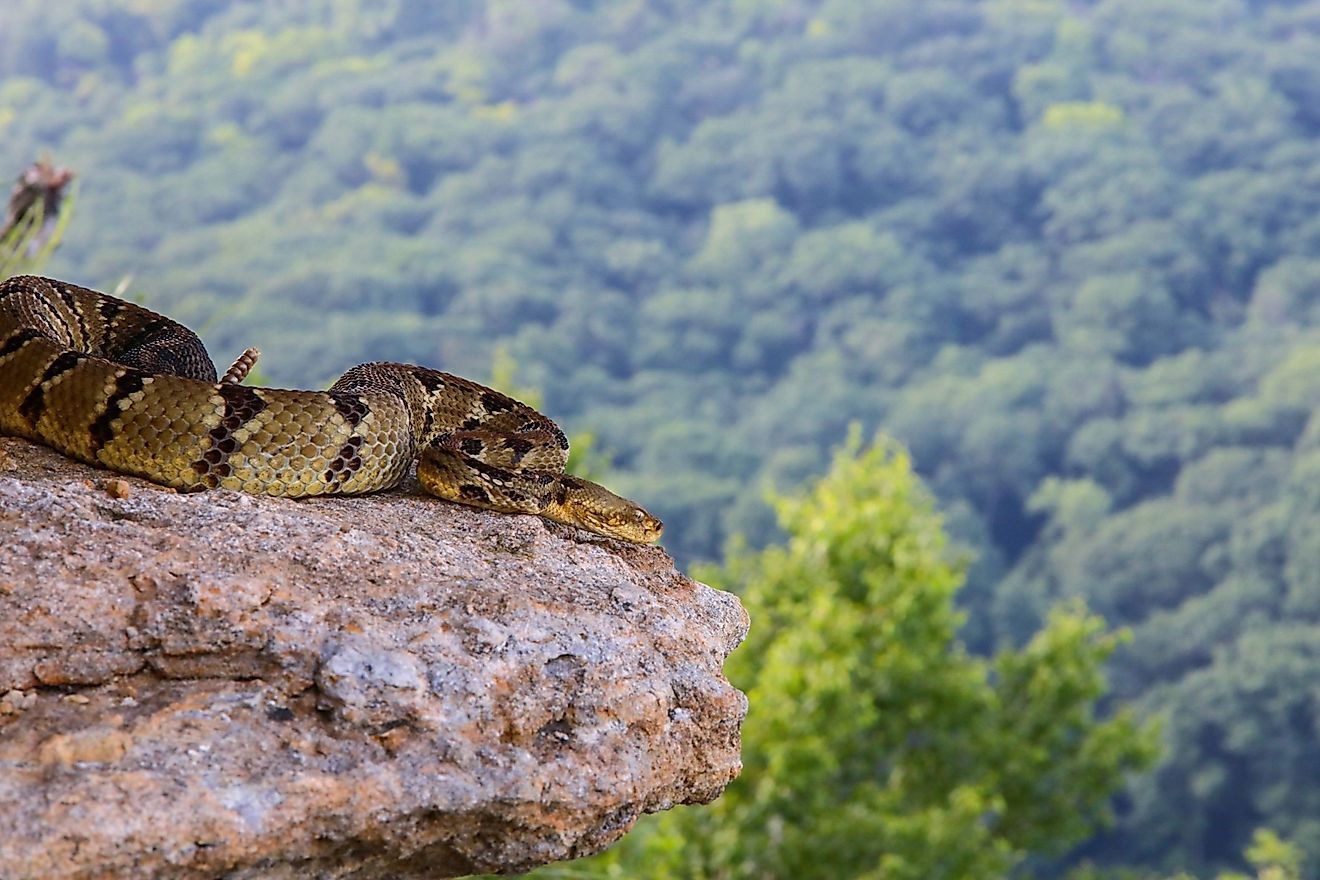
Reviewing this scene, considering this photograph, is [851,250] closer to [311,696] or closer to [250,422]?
[250,422]

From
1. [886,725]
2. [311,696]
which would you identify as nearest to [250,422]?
[311,696]

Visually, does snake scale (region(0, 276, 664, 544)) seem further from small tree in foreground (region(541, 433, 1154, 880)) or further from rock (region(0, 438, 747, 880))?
small tree in foreground (region(541, 433, 1154, 880))

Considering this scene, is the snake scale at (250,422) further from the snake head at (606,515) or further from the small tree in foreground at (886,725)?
the small tree in foreground at (886,725)

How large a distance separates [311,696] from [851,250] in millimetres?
73744

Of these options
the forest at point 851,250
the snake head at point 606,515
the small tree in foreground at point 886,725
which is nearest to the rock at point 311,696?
the snake head at point 606,515

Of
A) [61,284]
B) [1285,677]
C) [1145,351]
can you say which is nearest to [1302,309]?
[1145,351]

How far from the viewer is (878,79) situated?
86.9 m

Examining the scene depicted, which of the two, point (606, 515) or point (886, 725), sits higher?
point (886, 725)

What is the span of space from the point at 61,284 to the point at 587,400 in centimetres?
6134

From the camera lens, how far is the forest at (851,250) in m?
56.0

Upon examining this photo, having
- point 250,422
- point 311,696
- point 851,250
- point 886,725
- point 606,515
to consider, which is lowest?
point 311,696

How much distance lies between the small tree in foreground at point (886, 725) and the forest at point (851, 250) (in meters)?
22.1

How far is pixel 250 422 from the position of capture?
5449 millimetres

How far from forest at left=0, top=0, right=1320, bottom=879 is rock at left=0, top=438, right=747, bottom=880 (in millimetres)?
41147
